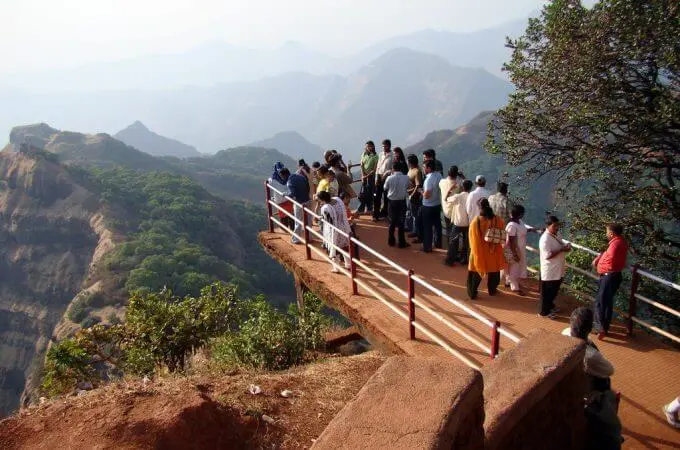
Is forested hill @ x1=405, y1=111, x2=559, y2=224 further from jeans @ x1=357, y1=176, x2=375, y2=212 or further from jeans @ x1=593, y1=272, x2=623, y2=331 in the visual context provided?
jeans @ x1=593, y1=272, x2=623, y2=331

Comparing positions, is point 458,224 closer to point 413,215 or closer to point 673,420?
point 413,215

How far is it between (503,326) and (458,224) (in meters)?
Answer: 1.99

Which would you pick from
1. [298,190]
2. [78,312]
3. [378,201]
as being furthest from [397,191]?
[78,312]

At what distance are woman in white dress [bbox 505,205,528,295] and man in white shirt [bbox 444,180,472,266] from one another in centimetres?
87

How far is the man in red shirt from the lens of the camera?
18.7 feet

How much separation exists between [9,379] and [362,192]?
53.6 metres

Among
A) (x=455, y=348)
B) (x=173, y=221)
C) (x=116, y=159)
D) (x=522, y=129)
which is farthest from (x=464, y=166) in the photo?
(x=455, y=348)

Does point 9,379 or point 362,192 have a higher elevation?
point 362,192

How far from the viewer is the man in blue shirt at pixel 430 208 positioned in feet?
27.3

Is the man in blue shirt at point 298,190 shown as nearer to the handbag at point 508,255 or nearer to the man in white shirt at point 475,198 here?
the man in white shirt at point 475,198

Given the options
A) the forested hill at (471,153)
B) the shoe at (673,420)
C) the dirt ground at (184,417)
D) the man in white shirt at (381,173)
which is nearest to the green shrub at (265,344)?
the dirt ground at (184,417)

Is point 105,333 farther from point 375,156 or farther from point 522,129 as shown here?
point 522,129

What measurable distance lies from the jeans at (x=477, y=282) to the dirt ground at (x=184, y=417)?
92.9 inches

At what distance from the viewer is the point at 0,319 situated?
5762 cm
